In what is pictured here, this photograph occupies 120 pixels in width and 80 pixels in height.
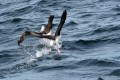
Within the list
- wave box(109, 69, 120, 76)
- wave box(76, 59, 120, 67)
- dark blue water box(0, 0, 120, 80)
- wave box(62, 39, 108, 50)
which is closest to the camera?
wave box(109, 69, 120, 76)

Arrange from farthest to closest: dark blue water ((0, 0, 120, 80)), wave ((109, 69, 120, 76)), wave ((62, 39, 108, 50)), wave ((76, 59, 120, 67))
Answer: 1. wave ((62, 39, 108, 50))
2. wave ((76, 59, 120, 67))
3. dark blue water ((0, 0, 120, 80))
4. wave ((109, 69, 120, 76))

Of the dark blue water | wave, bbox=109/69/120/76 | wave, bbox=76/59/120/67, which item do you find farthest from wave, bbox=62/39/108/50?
wave, bbox=109/69/120/76

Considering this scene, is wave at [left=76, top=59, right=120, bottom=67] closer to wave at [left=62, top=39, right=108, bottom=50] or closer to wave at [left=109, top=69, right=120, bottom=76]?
wave at [left=109, top=69, right=120, bottom=76]

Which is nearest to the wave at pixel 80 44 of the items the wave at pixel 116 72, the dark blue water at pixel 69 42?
the dark blue water at pixel 69 42

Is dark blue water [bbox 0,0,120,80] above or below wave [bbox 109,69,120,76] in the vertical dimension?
below

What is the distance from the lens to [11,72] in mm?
14609

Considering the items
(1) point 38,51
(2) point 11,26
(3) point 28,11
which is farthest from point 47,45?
(3) point 28,11

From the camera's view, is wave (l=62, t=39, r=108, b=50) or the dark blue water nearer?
the dark blue water

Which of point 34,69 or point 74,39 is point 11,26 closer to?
point 74,39

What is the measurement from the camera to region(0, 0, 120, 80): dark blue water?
14.1 meters

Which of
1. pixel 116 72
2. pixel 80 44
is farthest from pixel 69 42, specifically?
pixel 116 72

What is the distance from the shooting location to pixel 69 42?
1744 centimetres

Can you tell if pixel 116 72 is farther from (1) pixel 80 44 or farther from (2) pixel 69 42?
(2) pixel 69 42

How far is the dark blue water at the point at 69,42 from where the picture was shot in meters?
14.1
